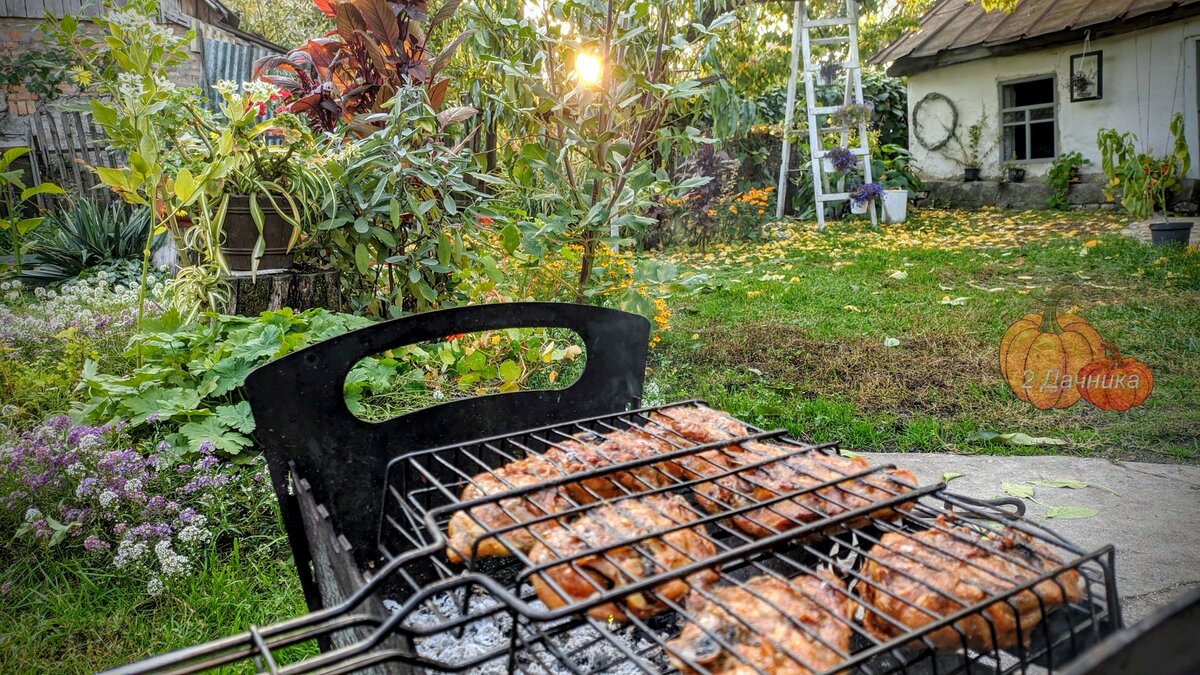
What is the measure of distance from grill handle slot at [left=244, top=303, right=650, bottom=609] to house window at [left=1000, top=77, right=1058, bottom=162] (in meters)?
11.2

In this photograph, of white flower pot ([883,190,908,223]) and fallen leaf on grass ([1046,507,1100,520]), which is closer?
fallen leaf on grass ([1046,507,1100,520])

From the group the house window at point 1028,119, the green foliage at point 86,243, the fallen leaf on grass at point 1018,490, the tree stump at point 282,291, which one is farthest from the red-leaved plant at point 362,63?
the house window at point 1028,119

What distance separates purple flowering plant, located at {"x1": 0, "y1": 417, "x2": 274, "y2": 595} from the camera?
7.18 ft

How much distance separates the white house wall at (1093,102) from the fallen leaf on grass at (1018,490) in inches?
337

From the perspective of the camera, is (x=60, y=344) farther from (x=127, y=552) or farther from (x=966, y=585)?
(x=966, y=585)

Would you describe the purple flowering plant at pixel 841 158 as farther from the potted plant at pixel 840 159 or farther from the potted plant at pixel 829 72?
the potted plant at pixel 829 72

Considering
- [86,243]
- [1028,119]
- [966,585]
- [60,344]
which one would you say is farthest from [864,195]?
[966,585]

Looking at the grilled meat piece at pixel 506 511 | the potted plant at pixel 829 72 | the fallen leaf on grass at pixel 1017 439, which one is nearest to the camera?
the grilled meat piece at pixel 506 511

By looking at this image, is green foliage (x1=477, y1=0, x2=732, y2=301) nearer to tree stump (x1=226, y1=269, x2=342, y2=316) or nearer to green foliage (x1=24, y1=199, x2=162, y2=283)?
tree stump (x1=226, y1=269, x2=342, y2=316)

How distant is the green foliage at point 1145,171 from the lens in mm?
8273

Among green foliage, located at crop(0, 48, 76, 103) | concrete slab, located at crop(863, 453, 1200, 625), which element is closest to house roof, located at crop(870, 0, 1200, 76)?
concrete slab, located at crop(863, 453, 1200, 625)

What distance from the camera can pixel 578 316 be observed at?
1.81 meters

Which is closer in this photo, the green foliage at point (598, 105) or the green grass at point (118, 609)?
the green grass at point (118, 609)

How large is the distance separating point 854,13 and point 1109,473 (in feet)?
28.3
